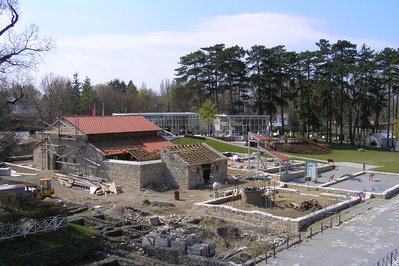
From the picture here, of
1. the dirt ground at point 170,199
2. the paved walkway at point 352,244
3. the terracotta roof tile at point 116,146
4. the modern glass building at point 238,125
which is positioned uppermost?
the modern glass building at point 238,125

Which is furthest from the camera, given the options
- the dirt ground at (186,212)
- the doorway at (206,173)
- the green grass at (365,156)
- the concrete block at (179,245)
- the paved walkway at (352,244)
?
the green grass at (365,156)

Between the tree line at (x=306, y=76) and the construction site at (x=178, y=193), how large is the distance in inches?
856

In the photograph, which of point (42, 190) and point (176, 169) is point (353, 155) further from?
point (42, 190)

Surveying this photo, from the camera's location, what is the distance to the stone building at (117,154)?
1287 inches

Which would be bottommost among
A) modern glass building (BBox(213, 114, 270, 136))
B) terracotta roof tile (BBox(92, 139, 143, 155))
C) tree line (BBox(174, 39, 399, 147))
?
terracotta roof tile (BBox(92, 139, 143, 155))

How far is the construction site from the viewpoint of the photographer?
1847 centimetres

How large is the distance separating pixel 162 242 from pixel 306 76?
5437 cm

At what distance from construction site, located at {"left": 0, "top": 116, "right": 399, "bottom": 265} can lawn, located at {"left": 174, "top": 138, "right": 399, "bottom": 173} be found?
14.7ft

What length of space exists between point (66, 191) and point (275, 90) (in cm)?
4168

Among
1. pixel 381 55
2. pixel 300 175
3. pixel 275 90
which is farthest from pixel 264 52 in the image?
pixel 300 175

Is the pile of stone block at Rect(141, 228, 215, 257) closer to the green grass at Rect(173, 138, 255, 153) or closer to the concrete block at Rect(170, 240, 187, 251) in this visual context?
the concrete block at Rect(170, 240, 187, 251)

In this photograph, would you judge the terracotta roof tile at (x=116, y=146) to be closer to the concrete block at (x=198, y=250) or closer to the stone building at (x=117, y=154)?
the stone building at (x=117, y=154)

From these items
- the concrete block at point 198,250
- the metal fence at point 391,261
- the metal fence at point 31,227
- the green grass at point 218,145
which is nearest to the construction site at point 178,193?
the concrete block at point 198,250

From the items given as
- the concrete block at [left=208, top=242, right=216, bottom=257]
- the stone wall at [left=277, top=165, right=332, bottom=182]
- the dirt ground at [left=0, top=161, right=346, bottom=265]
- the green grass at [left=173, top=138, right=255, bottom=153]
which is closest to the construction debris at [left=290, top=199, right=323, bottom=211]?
the dirt ground at [left=0, top=161, right=346, bottom=265]
